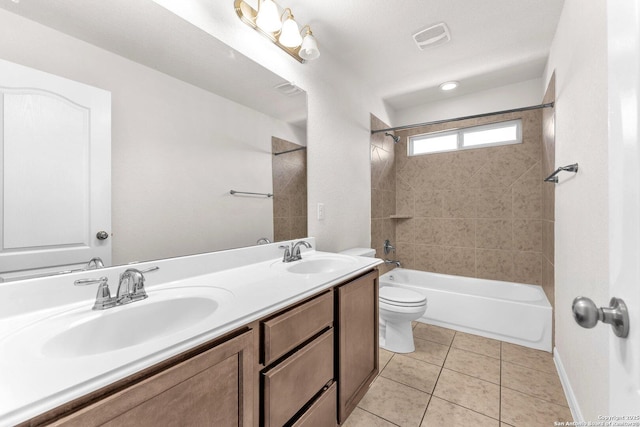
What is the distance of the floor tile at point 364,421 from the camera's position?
1328 mm

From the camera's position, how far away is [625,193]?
0.40 metres

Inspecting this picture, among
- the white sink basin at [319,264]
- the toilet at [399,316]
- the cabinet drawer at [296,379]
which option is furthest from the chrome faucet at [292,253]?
the toilet at [399,316]

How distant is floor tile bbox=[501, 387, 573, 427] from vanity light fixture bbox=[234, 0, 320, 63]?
7.91ft

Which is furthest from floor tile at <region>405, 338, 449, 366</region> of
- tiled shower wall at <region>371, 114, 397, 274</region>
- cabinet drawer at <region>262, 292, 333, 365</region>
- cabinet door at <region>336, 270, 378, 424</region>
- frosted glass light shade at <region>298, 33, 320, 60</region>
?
frosted glass light shade at <region>298, 33, 320, 60</region>

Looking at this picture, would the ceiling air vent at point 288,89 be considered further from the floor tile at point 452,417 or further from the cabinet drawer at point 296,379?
the floor tile at point 452,417

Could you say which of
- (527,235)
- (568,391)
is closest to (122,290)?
(568,391)

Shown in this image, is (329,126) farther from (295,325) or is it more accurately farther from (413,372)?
(413,372)

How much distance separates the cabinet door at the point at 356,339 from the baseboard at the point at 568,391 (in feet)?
3.32

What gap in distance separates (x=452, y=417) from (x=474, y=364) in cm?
61

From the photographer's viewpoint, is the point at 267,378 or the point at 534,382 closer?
the point at 267,378

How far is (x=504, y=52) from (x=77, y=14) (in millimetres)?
2786

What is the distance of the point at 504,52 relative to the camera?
7.02 feet

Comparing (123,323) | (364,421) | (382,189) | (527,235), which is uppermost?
(382,189)

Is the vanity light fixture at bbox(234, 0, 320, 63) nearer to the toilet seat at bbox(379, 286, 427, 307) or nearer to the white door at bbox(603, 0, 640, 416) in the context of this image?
the white door at bbox(603, 0, 640, 416)
